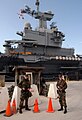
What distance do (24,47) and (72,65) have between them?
11646 millimetres

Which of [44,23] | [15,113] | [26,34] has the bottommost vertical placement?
[15,113]

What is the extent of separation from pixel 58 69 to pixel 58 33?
9.85 metres

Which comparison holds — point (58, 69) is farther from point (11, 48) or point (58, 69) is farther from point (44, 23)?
point (44, 23)

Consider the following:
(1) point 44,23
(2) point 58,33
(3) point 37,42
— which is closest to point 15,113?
(3) point 37,42

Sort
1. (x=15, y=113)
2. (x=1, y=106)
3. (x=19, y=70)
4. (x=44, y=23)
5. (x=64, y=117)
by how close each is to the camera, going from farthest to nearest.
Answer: (x=44, y=23) < (x=19, y=70) < (x=1, y=106) < (x=15, y=113) < (x=64, y=117)

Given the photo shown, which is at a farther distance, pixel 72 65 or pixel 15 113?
pixel 72 65

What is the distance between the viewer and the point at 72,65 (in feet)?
147

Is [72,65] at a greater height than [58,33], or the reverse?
[58,33]

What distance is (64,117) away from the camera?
8.54 meters

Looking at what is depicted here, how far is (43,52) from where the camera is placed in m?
47.3

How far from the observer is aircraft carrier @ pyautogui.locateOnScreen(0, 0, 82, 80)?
134ft

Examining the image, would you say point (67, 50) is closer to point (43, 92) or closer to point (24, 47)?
point (24, 47)

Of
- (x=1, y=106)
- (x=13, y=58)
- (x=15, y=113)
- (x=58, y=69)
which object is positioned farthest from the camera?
(x=58, y=69)

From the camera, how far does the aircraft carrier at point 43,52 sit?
4072cm
